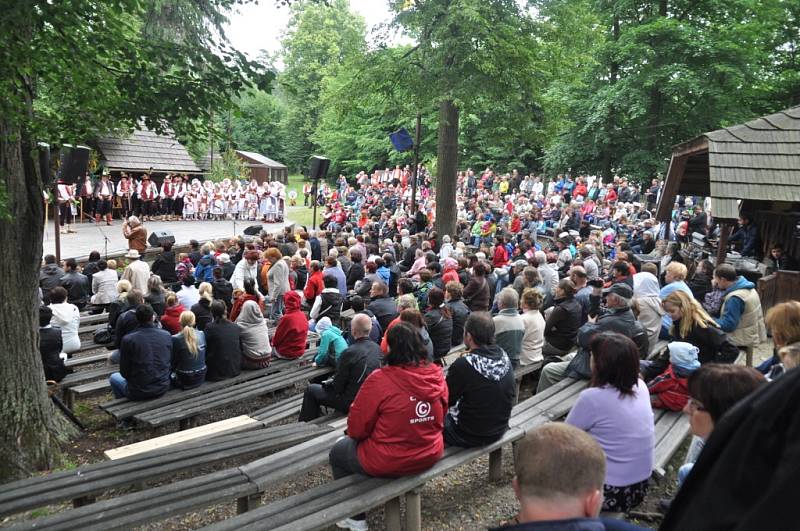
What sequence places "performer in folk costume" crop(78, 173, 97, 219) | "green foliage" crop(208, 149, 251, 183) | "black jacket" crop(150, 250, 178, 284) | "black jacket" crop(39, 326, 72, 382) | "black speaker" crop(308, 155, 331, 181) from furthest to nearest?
"green foliage" crop(208, 149, 251, 183)
"performer in folk costume" crop(78, 173, 97, 219)
"black speaker" crop(308, 155, 331, 181)
"black jacket" crop(150, 250, 178, 284)
"black jacket" crop(39, 326, 72, 382)

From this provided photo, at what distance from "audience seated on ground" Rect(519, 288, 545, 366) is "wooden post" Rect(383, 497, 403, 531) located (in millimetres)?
3294

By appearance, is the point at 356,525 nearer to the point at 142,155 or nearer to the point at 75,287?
the point at 75,287

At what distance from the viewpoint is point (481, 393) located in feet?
13.9

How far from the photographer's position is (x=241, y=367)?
7438 millimetres

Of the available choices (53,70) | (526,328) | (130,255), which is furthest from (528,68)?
(53,70)

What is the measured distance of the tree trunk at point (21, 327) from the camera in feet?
17.2

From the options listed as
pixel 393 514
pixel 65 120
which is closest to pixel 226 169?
pixel 65 120

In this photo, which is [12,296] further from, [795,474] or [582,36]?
[582,36]

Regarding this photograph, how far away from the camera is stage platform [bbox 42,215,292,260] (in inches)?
686

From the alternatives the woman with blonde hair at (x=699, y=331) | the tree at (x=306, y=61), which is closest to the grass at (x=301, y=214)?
the tree at (x=306, y=61)

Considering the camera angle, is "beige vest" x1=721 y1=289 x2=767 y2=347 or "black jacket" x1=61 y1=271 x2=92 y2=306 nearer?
"beige vest" x1=721 y1=289 x2=767 y2=347

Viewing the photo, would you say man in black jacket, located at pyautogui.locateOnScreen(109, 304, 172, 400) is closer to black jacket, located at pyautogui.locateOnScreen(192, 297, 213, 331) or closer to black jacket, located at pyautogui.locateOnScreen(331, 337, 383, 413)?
black jacket, located at pyautogui.locateOnScreen(192, 297, 213, 331)

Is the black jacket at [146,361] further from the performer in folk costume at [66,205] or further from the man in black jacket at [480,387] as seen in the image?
the performer in folk costume at [66,205]

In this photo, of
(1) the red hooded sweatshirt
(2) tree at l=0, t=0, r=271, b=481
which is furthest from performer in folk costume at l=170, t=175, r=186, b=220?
(2) tree at l=0, t=0, r=271, b=481
